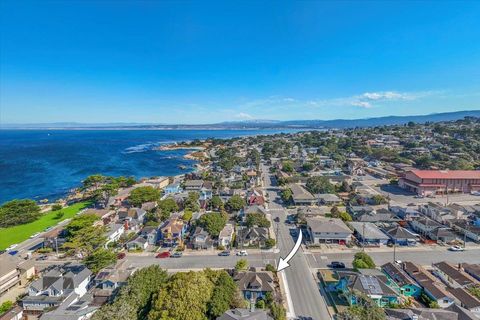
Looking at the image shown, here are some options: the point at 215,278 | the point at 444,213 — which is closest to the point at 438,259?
the point at 444,213

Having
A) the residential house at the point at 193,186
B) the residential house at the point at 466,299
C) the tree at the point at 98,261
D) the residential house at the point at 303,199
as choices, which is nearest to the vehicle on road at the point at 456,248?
the residential house at the point at 466,299

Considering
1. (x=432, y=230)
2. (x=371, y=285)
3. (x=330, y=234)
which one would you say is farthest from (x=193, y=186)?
(x=432, y=230)

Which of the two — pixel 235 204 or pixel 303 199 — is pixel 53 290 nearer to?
pixel 235 204

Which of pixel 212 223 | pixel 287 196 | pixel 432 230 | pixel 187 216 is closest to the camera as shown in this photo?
pixel 432 230

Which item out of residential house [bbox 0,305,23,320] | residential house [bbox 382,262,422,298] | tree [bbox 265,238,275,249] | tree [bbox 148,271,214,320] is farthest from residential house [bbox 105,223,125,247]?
residential house [bbox 382,262,422,298]

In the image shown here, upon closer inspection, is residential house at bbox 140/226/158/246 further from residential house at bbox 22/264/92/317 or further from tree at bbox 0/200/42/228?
tree at bbox 0/200/42/228

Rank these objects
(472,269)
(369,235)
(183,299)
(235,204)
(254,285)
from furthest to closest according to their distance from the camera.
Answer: (235,204), (369,235), (472,269), (254,285), (183,299)

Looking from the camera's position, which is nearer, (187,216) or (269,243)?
(269,243)
